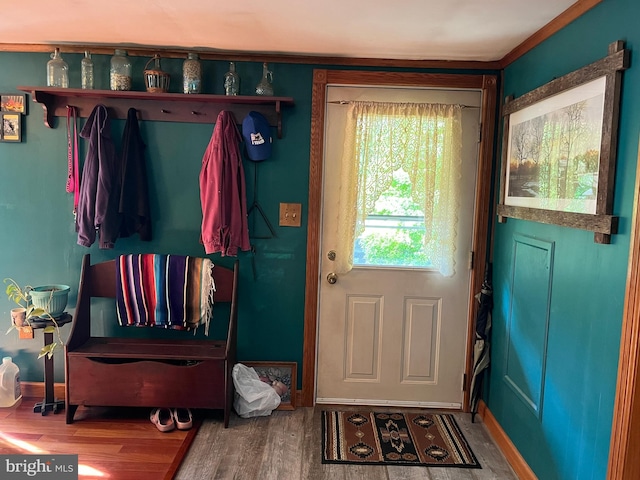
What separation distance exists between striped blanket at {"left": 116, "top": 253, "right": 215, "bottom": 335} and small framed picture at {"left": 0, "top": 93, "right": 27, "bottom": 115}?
1065 millimetres

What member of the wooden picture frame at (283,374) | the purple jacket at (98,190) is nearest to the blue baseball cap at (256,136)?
the purple jacket at (98,190)

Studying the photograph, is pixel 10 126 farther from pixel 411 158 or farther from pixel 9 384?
pixel 411 158

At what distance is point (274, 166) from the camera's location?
2.98m

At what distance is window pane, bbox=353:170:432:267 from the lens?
9.71ft

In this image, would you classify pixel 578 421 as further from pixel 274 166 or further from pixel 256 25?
pixel 256 25

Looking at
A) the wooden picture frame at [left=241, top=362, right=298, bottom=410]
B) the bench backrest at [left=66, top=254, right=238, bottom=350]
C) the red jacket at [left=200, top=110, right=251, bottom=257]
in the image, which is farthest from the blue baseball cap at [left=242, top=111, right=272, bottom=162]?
the wooden picture frame at [left=241, top=362, right=298, bottom=410]

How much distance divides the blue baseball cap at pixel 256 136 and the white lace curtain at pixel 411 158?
47 centimetres

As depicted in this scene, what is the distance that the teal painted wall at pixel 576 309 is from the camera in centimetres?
167

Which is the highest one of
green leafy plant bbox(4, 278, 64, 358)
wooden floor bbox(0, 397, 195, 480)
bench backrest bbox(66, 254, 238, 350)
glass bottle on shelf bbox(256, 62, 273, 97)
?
glass bottle on shelf bbox(256, 62, 273, 97)

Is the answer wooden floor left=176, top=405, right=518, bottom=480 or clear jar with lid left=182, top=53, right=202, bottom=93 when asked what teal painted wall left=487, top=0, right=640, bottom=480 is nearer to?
wooden floor left=176, top=405, right=518, bottom=480

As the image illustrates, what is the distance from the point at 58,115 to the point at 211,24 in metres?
1.18

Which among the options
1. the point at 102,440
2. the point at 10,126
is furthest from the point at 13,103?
the point at 102,440

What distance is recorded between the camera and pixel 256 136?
2.84 metres

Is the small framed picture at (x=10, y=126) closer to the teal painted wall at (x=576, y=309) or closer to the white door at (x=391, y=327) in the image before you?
the white door at (x=391, y=327)
